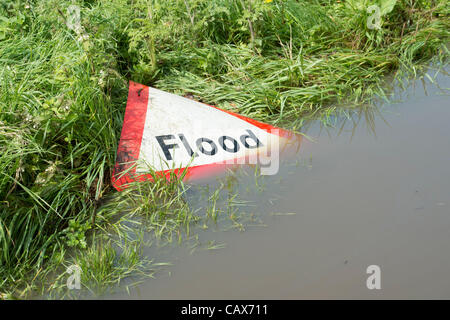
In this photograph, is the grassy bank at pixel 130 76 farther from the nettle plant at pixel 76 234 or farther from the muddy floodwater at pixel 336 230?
the muddy floodwater at pixel 336 230

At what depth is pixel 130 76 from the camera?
4.51 metres

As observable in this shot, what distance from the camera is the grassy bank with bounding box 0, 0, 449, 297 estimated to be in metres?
3.14

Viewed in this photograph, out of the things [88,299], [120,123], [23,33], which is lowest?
[88,299]

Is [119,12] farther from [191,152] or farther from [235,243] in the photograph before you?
[235,243]

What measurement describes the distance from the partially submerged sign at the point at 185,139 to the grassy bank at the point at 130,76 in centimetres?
14

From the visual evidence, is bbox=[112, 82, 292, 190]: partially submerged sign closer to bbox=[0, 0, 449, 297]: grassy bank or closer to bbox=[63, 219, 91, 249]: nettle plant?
bbox=[0, 0, 449, 297]: grassy bank

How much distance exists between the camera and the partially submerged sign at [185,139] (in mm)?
3574

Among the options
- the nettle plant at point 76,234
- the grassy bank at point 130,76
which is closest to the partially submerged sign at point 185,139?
the grassy bank at point 130,76

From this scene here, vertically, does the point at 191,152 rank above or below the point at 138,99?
below

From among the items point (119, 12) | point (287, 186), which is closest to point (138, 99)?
point (119, 12)

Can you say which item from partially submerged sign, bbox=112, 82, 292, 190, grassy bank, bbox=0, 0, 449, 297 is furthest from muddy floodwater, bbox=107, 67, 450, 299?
grassy bank, bbox=0, 0, 449, 297

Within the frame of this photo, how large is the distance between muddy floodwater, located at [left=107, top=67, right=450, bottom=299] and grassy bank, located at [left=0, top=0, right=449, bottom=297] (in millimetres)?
319

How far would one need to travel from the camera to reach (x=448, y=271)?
104 inches

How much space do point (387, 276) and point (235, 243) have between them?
862 mm
